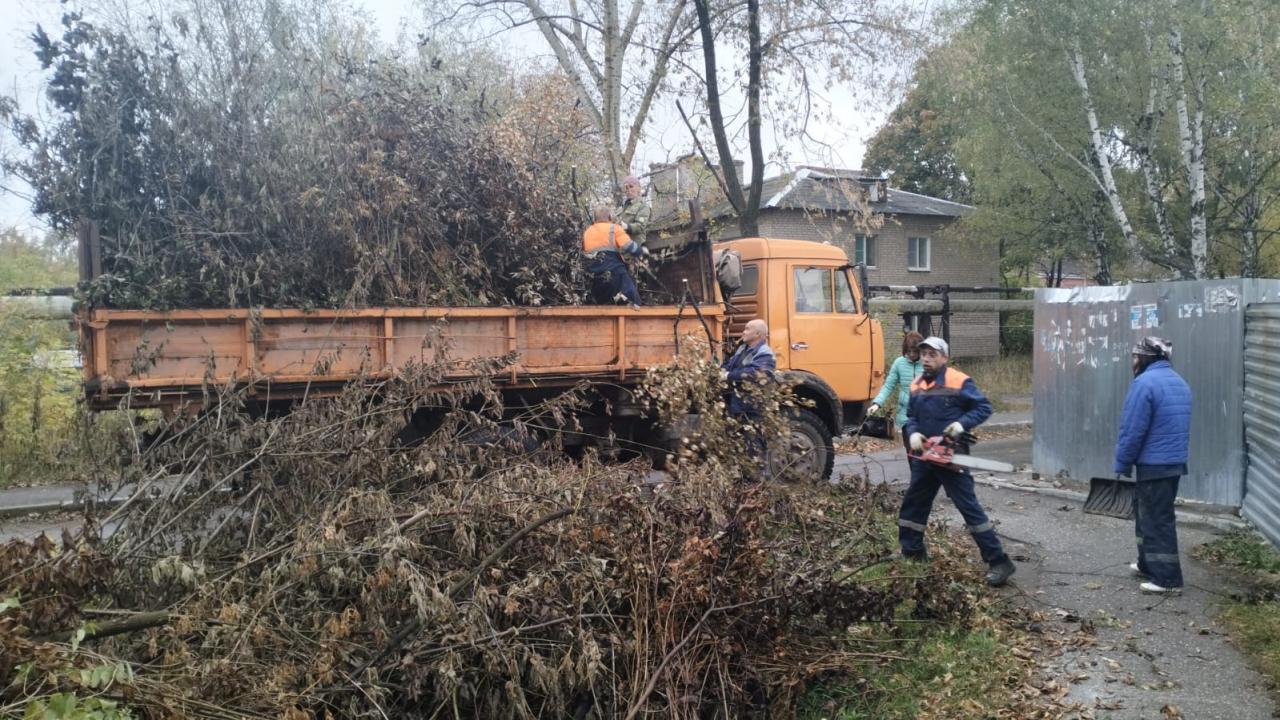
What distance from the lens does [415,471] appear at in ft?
16.2

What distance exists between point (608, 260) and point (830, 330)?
2.60m

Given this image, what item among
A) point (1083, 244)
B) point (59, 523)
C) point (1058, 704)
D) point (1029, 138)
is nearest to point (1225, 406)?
point (1058, 704)

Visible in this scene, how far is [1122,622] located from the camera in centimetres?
537

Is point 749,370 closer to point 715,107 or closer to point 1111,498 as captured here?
point 1111,498

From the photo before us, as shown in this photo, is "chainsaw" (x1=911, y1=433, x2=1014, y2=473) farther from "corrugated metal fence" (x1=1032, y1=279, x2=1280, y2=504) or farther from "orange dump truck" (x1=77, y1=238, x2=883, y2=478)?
"corrugated metal fence" (x1=1032, y1=279, x2=1280, y2=504)

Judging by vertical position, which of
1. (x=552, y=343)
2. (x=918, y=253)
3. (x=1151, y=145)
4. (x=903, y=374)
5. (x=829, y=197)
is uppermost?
(x=1151, y=145)

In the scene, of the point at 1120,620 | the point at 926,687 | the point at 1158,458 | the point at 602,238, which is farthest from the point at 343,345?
the point at 1158,458

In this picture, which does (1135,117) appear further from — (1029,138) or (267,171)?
(267,171)

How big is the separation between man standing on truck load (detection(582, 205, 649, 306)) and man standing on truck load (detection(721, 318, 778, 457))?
3.59 feet

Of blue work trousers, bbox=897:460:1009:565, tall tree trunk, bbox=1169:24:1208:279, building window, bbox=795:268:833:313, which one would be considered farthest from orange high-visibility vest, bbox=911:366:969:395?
tall tree trunk, bbox=1169:24:1208:279

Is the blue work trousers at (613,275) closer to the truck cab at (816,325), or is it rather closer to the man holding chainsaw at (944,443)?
the truck cab at (816,325)

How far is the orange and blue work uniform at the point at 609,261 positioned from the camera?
7.93 m

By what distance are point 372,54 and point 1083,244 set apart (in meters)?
21.5

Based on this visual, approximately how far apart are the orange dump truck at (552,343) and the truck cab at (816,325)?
0.5 inches
